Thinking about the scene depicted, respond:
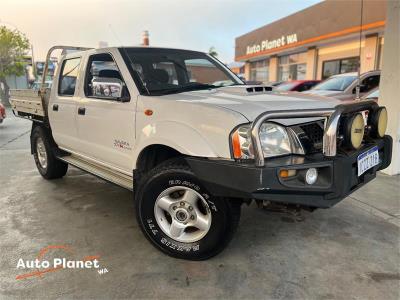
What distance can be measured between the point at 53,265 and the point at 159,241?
2.85 ft

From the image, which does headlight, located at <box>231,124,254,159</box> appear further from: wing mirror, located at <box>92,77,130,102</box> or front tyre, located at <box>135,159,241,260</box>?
wing mirror, located at <box>92,77,130,102</box>

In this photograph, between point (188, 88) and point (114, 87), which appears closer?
point (114, 87)

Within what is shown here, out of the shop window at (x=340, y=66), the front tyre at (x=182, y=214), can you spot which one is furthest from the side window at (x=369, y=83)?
the shop window at (x=340, y=66)

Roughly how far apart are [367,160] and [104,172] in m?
2.59

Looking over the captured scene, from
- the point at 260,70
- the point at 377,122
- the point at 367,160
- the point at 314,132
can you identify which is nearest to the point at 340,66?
the point at 260,70

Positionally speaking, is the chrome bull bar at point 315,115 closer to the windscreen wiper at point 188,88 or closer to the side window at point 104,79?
the windscreen wiper at point 188,88

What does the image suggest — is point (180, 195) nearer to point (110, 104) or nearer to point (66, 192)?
point (110, 104)

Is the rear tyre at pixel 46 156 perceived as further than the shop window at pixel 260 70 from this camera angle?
No

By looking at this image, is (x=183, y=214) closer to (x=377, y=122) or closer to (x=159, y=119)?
(x=159, y=119)

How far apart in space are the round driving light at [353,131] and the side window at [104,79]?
6.27 feet

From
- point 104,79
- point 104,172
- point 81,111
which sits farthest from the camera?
point 81,111

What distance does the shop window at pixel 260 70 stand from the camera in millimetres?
25447

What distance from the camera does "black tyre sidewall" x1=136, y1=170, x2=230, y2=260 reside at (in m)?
2.69

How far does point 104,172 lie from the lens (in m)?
3.85
